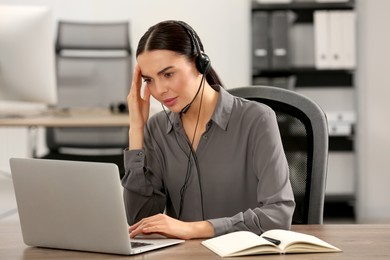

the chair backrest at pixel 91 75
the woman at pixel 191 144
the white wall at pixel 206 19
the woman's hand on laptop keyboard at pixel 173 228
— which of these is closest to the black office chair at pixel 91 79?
the chair backrest at pixel 91 75

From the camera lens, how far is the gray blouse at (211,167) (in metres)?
1.85

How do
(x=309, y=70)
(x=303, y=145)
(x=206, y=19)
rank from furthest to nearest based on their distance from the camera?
(x=206, y=19) < (x=309, y=70) < (x=303, y=145)

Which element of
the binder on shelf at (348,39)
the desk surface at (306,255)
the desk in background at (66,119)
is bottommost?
the desk in background at (66,119)

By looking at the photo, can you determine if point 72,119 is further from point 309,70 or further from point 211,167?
point 211,167

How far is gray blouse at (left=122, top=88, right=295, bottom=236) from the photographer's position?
1.85 m

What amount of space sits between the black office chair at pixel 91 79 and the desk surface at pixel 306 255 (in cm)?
260

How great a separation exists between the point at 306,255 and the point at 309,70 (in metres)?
3.62

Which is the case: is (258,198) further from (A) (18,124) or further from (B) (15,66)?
(A) (18,124)

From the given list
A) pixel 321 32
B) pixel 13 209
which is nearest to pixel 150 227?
pixel 13 209

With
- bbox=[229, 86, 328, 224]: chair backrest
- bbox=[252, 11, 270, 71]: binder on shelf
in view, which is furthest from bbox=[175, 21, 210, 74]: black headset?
bbox=[252, 11, 270, 71]: binder on shelf

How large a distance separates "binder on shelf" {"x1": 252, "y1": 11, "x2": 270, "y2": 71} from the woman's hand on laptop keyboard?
3344 millimetres

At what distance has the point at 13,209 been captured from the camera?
4660 mm

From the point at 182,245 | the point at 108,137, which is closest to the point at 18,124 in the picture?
the point at 108,137

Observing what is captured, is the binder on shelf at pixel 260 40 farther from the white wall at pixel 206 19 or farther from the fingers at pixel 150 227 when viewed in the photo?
the fingers at pixel 150 227
